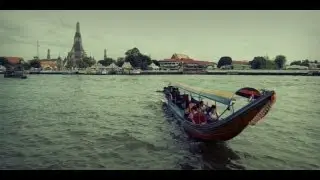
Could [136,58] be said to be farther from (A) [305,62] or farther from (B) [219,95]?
(A) [305,62]

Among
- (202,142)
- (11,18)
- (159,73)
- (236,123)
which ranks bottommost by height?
(202,142)

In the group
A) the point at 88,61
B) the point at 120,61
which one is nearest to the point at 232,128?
the point at 120,61

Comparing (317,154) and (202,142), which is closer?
(317,154)

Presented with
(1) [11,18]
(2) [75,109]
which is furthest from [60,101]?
(1) [11,18]

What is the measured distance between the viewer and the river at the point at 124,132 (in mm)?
6375

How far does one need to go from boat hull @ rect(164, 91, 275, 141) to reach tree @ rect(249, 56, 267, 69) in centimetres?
88

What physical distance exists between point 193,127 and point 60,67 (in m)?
2.71

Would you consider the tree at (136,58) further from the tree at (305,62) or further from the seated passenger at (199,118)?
the tree at (305,62)

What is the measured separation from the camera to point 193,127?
7352 millimetres

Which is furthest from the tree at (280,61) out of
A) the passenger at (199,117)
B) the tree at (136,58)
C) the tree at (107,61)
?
the tree at (107,61)

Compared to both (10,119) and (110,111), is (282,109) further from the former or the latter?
(10,119)
